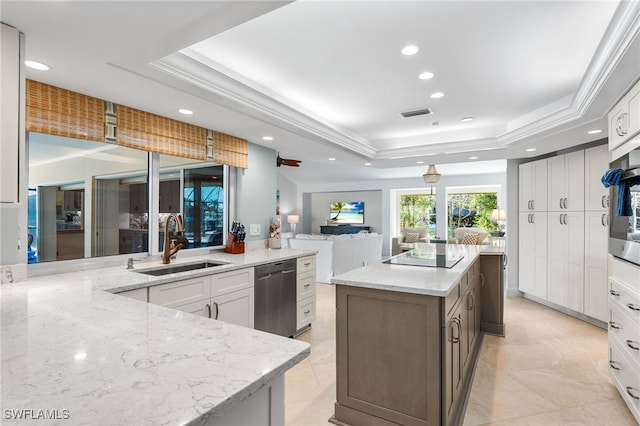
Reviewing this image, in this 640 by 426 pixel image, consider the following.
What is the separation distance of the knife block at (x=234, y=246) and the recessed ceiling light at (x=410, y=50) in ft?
7.44

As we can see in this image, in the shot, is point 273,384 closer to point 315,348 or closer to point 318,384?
point 318,384

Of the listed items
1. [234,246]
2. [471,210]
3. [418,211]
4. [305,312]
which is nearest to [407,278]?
[305,312]

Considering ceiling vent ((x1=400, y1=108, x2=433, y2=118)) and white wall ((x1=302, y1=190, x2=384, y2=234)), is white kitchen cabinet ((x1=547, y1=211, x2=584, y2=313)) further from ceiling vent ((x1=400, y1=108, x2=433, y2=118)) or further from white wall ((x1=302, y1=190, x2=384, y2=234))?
white wall ((x1=302, y1=190, x2=384, y2=234))

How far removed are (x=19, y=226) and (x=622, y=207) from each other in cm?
377

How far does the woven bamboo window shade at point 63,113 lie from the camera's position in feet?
6.96

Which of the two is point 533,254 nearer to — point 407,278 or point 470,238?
point 470,238

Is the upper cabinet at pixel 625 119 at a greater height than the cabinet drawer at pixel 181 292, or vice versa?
the upper cabinet at pixel 625 119

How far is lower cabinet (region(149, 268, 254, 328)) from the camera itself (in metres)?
2.25

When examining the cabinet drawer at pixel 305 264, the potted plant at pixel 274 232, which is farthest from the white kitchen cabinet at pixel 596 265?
the potted plant at pixel 274 232

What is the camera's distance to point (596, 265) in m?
3.77

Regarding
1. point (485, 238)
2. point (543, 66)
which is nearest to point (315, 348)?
point (543, 66)

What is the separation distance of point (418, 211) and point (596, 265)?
264 inches

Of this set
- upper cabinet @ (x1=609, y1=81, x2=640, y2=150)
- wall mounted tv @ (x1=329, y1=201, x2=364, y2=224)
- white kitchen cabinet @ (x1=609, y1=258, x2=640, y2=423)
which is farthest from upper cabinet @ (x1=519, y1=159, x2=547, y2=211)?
wall mounted tv @ (x1=329, y1=201, x2=364, y2=224)

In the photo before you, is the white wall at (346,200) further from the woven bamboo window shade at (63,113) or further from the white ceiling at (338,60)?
the woven bamboo window shade at (63,113)
